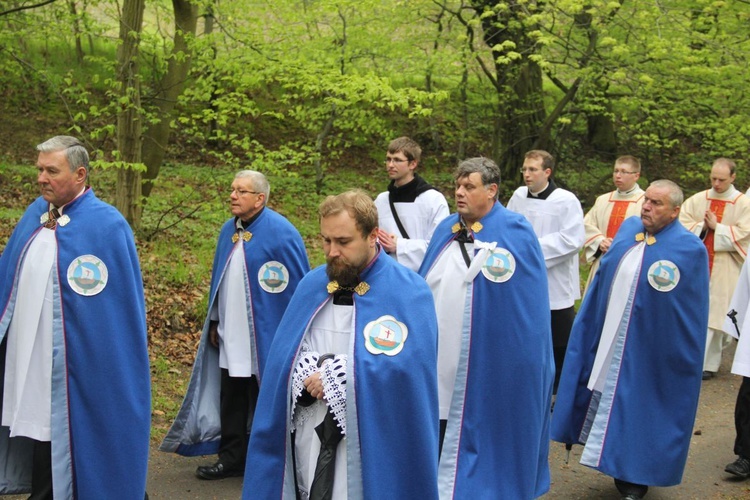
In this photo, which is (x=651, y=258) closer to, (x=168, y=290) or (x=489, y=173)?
(x=489, y=173)

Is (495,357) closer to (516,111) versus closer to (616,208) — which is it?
(616,208)

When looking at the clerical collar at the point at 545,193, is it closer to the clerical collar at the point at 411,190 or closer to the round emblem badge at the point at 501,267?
the clerical collar at the point at 411,190

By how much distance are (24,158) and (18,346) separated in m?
13.1

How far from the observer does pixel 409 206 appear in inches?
294

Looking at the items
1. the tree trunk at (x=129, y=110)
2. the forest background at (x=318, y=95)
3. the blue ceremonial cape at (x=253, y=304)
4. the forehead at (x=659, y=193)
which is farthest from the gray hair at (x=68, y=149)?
the tree trunk at (x=129, y=110)

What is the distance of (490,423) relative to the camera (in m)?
5.78

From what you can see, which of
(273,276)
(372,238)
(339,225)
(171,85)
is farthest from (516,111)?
(339,225)

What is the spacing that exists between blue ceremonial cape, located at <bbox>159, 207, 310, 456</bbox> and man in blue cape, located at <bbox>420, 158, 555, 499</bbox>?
1.35 metres

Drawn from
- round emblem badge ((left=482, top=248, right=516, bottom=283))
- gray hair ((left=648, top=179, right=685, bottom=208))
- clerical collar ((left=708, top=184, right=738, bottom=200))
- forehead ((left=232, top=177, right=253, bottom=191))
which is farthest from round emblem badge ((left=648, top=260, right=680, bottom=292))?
clerical collar ((left=708, top=184, right=738, bottom=200))

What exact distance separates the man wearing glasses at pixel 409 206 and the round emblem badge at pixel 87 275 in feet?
8.70

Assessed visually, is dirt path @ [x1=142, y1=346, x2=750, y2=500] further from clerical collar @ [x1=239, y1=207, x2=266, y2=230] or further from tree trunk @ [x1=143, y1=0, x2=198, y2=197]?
tree trunk @ [x1=143, y1=0, x2=198, y2=197]

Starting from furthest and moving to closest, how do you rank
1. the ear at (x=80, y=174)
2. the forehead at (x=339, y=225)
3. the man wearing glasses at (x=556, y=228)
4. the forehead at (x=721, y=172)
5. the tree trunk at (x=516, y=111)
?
the tree trunk at (x=516, y=111)
the forehead at (x=721, y=172)
the man wearing glasses at (x=556, y=228)
the ear at (x=80, y=174)
the forehead at (x=339, y=225)

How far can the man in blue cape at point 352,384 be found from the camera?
3.85 meters

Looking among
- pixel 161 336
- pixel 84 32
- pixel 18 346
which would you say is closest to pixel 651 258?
pixel 18 346
